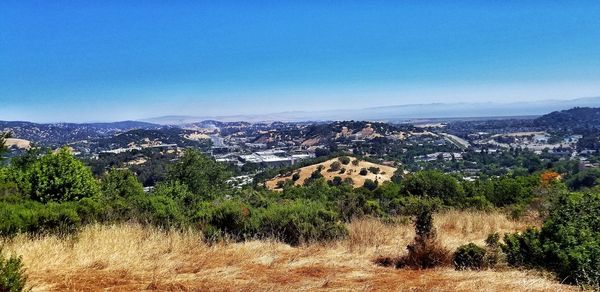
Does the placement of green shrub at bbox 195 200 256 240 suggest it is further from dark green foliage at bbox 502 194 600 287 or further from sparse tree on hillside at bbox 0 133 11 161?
dark green foliage at bbox 502 194 600 287

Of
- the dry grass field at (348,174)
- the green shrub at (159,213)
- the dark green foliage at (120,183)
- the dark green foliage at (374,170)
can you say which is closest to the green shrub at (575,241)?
the green shrub at (159,213)

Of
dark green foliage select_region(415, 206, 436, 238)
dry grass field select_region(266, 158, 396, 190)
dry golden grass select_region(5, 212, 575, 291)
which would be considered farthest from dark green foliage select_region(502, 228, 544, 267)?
dry grass field select_region(266, 158, 396, 190)

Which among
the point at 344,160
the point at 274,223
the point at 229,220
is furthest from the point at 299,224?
the point at 344,160

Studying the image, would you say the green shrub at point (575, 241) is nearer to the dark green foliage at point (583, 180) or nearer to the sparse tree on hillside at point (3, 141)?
the sparse tree on hillside at point (3, 141)

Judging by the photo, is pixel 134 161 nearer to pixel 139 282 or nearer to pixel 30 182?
pixel 30 182

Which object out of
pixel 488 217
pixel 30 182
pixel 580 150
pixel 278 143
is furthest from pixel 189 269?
pixel 278 143

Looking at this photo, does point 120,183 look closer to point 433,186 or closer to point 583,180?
point 433,186
